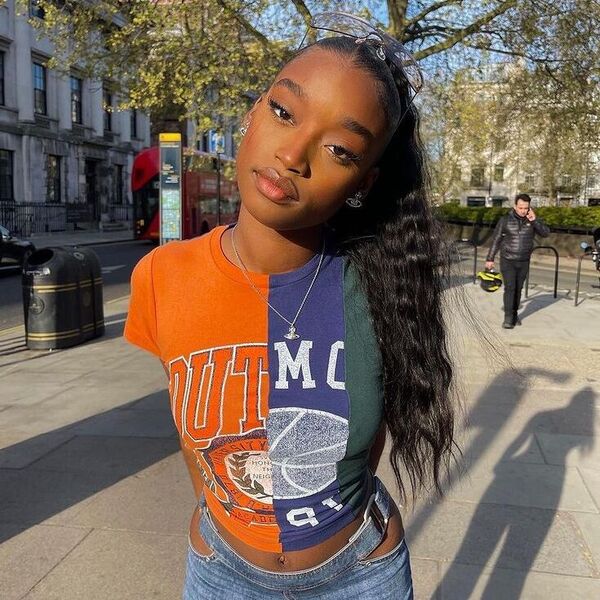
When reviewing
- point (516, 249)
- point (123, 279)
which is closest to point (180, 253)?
point (516, 249)

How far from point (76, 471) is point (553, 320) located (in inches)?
327

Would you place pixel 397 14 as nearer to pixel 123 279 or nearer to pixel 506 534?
pixel 123 279

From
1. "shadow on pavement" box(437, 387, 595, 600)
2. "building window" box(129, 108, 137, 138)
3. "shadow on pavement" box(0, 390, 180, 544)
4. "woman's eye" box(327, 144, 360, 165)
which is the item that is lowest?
"shadow on pavement" box(0, 390, 180, 544)

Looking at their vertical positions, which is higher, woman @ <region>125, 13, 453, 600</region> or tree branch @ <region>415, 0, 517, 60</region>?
tree branch @ <region>415, 0, 517, 60</region>

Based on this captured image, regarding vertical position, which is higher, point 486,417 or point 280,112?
point 280,112

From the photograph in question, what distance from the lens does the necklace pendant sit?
4.26 ft

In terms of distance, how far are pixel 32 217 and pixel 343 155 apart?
32.0 m

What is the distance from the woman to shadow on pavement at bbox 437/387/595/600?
1699 millimetres

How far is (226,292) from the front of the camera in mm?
1335

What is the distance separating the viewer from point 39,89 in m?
32.6

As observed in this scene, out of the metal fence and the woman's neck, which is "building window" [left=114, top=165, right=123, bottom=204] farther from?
the woman's neck

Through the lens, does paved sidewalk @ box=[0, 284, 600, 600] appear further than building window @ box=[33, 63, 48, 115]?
No

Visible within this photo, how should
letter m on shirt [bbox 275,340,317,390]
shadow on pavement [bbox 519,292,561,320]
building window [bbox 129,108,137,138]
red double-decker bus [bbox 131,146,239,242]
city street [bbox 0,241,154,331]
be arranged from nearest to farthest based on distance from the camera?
letter m on shirt [bbox 275,340,317,390], city street [bbox 0,241,154,331], shadow on pavement [bbox 519,292,561,320], red double-decker bus [bbox 131,146,239,242], building window [bbox 129,108,137,138]

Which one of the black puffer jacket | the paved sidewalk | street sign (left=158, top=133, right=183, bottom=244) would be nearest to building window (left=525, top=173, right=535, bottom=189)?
the black puffer jacket
